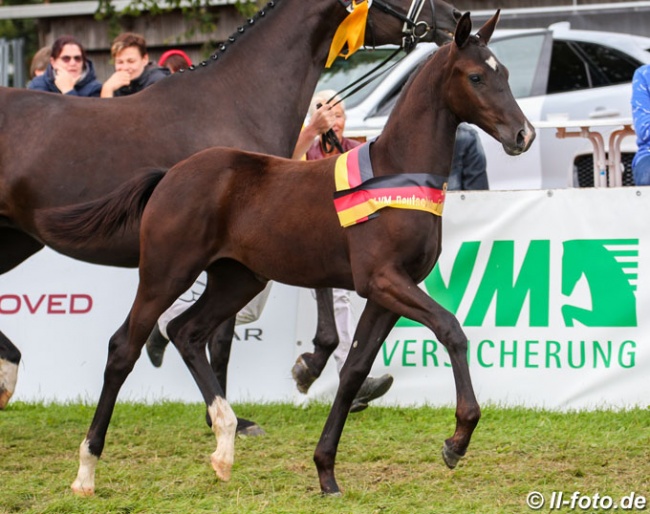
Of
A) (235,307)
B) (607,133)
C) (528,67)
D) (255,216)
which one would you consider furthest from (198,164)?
(528,67)

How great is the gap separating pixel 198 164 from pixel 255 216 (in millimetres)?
379

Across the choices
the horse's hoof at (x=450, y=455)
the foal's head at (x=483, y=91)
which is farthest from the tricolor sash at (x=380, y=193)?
the horse's hoof at (x=450, y=455)

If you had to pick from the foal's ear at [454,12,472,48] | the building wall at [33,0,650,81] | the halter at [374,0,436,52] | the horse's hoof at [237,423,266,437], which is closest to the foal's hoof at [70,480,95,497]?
the horse's hoof at [237,423,266,437]

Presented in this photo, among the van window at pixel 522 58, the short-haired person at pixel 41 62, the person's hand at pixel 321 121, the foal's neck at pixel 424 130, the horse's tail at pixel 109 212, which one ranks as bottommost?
the horse's tail at pixel 109 212

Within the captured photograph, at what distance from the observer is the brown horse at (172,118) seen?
233 inches

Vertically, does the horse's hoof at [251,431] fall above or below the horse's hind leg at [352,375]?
below

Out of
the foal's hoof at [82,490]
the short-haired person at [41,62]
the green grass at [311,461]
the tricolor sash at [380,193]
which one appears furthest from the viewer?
the short-haired person at [41,62]

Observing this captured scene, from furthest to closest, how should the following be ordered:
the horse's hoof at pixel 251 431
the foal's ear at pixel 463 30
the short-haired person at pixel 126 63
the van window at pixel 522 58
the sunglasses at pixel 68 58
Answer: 1. the van window at pixel 522 58
2. the sunglasses at pixel 68 58
3. the short-haired person at pixel 126 63
4. the horse's hoof at pixel 251 431
5. the foal's ear at pixel 463 30

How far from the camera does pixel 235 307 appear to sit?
18.9ft

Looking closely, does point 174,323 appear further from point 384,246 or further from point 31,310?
point 31,310

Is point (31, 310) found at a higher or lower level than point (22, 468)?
higher

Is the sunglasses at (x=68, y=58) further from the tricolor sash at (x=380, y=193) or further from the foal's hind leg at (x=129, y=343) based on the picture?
the tricolor sash at (x=380, y=193)

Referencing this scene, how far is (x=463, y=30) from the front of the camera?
192 inches

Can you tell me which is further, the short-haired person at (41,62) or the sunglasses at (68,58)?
the short-haired person at (41,62)
